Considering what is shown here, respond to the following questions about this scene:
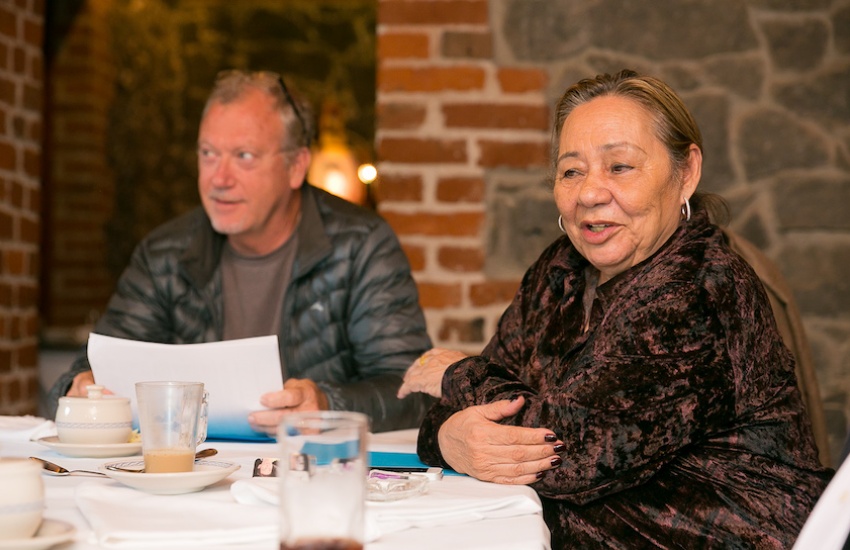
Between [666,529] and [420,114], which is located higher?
[420,114]

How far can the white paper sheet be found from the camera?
5.36ft

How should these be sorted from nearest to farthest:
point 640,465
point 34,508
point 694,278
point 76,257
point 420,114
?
point 34,508, point 640,465, point 694,278, point 420,114, point 76,257

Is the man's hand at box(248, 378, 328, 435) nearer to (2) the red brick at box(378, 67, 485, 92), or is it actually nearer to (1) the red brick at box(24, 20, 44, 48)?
(2) the red brick at box(378, 67, 485, 92)

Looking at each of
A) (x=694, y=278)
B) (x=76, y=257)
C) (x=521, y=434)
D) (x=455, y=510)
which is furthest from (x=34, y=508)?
(x=76, y=257)

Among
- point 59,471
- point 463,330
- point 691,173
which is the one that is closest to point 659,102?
point 691,173

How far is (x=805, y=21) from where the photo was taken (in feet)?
9.87

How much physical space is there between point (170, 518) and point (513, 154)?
2.05 m

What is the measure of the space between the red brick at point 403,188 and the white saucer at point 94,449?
154cm

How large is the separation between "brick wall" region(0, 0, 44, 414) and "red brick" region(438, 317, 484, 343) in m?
1.30

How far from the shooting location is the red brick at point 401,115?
2965 mm

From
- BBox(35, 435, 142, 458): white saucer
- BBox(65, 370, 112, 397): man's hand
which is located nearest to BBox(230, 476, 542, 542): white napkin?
BBox(35, 435, 142, 458): white saucer

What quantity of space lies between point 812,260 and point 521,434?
6.31 ft

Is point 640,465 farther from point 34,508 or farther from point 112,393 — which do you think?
point 112,393

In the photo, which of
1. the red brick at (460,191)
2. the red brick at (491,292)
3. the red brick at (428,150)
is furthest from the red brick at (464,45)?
the red brick at (491,292)
